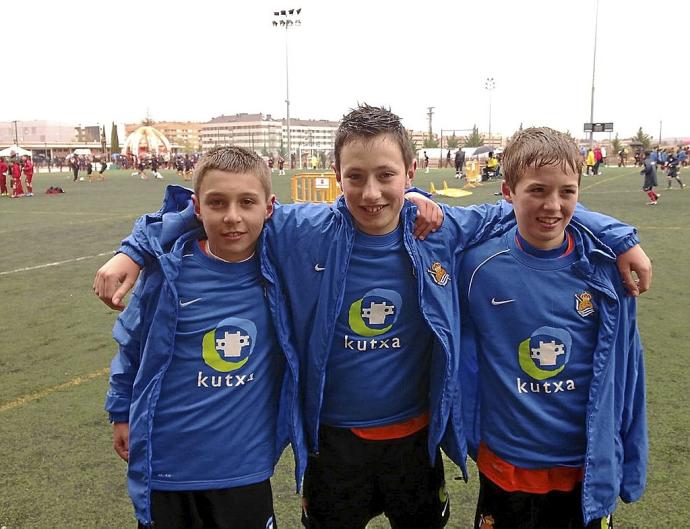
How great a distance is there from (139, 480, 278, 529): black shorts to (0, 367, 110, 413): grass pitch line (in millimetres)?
2686

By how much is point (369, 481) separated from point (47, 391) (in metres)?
3.13

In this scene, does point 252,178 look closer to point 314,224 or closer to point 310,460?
point 314,224

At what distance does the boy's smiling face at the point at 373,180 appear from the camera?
228cm

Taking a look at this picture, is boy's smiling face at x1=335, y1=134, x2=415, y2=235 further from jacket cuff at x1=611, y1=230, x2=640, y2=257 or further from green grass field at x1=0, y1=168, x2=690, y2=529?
green grass field at x1=0, y1=168, x2=690, y2=529

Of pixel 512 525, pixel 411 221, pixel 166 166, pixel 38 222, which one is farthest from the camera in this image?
pixel 166 166

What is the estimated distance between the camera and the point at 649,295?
22.9ft

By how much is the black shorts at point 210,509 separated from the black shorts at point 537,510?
2.67 ft

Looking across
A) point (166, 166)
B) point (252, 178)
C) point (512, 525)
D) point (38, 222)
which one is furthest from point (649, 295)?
point (166, 166)

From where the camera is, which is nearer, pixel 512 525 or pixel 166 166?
pixel 512 525

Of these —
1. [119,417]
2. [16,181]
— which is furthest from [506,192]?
[16,181]

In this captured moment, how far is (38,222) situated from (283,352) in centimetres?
1486

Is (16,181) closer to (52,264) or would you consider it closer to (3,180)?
(3,180)

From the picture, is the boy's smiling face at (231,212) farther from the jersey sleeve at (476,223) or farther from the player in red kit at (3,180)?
the player in red kit at (3,180)

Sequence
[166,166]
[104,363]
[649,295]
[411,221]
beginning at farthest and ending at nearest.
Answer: [166,166] < [649,295] < [104,363] < [411,221]
